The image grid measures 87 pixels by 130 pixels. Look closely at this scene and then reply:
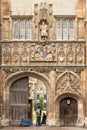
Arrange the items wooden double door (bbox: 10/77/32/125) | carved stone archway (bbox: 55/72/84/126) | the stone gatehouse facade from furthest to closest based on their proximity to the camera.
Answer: wooden double door (bbox: 10/77/32/125)
the stone gatehouse facade
carved stone archway (bbox: 55/72/84/126)

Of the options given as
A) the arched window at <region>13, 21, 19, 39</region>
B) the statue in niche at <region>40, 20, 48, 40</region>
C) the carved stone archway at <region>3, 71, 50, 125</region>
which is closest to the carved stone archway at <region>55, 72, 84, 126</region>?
the carved stone archway at <region>3, 71, 50, 125</region>

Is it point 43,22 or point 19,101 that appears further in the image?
point 19,101

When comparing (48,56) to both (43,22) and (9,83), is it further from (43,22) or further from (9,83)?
(9,83)

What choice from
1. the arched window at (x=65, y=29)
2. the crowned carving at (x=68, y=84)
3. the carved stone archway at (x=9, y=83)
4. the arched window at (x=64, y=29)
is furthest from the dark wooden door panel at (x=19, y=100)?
the arched window at (x=65, y=29)

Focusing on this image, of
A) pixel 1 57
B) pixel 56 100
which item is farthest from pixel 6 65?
pixel 56 100

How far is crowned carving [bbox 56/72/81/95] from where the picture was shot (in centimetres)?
3994

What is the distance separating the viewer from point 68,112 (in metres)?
40.4

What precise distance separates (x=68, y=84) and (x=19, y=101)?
3.58 metres

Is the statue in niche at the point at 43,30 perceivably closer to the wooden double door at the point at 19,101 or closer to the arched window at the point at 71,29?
the arched window at the point at 71,29

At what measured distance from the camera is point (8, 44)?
40.3 m

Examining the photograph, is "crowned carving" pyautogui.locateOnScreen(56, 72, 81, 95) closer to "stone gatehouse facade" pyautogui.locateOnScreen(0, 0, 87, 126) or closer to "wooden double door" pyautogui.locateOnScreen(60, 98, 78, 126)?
"stone gatehouse facade" pyautogui.locateOnScreen(0, 0, 87, 126)

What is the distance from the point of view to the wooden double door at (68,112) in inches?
1585

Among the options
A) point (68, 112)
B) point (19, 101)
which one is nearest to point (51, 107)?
point (68, 112)

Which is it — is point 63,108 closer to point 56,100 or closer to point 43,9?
point 56,100
